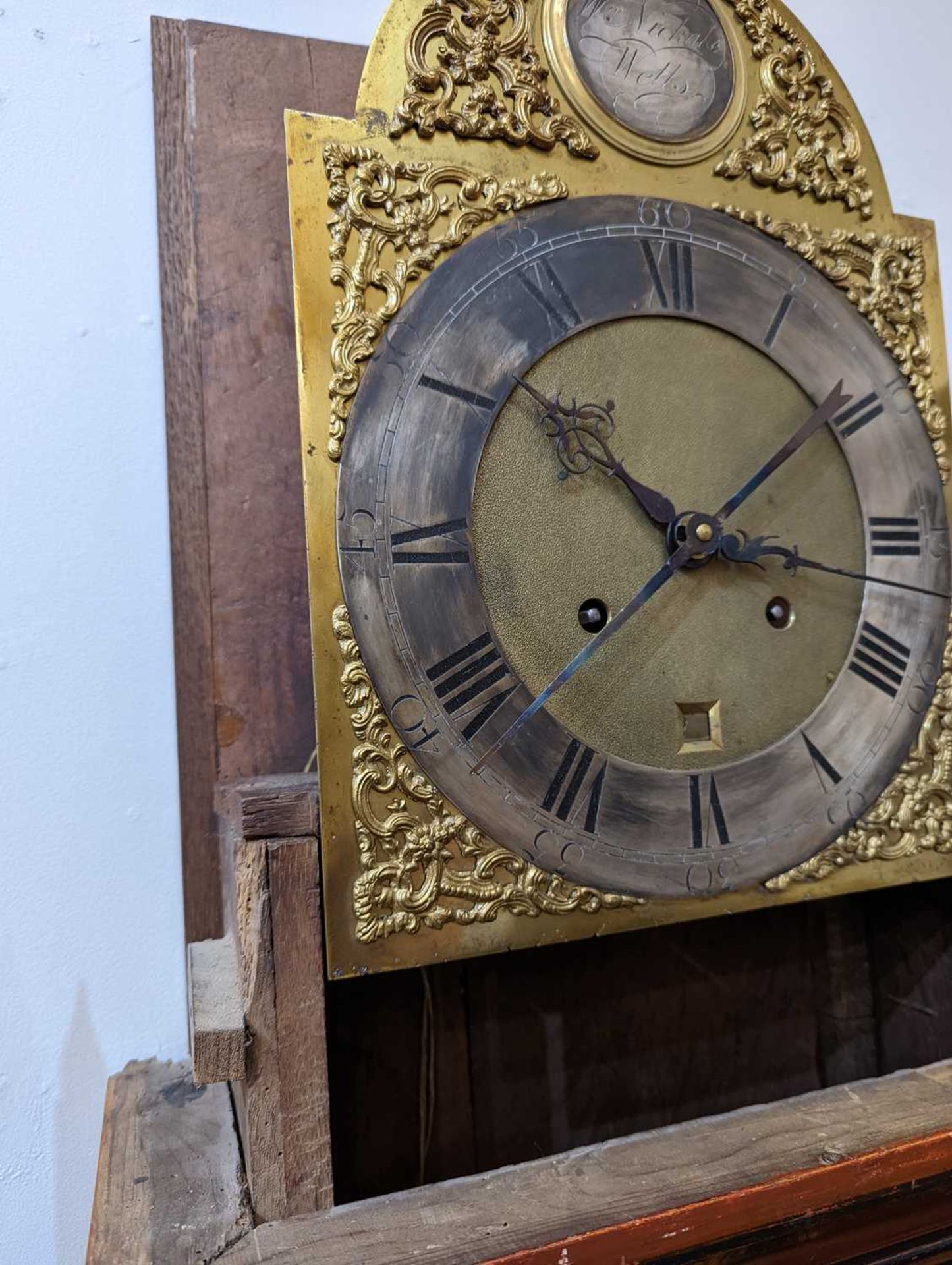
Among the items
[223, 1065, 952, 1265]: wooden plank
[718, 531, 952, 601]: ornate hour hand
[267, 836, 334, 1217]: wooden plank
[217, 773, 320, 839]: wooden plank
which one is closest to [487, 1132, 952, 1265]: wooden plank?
[223, 1065, 952, 1265]: wooden plank

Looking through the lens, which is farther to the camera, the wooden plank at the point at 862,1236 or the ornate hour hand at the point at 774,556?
the ornate hour hand at the point at 774,556

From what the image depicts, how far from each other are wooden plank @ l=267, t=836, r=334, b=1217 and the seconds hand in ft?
0.51

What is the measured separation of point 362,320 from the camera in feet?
2.49

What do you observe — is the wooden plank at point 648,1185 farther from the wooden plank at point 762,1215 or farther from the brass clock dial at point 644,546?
the brass clock dial at point 644,546

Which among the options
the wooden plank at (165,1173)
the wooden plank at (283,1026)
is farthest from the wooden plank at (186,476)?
the wooden plank at (283,1026)

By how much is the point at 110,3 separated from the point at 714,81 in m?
0.60

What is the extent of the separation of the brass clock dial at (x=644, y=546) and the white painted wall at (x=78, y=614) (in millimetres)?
310

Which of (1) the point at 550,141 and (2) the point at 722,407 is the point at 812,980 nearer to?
(2) the point at 722,407

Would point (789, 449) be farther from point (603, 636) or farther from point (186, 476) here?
point (186, 476)

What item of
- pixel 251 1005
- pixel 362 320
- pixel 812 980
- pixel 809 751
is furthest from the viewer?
pixel 812 980

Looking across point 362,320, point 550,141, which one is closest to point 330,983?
point 362,320

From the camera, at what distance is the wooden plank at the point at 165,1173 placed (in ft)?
2.01

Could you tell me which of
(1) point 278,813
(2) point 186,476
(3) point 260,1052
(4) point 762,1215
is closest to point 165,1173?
(3) point 260,1052

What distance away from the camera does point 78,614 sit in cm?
91
